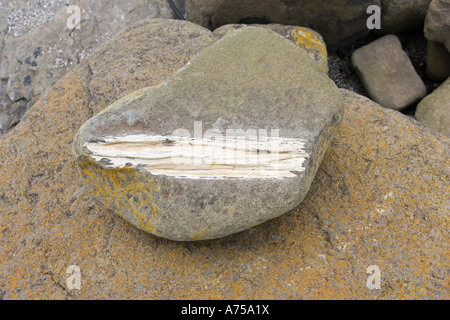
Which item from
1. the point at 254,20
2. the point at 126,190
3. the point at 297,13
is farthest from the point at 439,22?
the point at 126,190

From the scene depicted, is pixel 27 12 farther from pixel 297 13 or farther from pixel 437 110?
pixel 437 110

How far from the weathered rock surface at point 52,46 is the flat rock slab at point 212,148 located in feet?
5.25

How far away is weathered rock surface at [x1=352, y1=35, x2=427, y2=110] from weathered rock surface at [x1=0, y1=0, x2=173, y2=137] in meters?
1.44

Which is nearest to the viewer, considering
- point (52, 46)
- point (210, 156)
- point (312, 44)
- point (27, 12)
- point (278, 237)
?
point (210, 156)

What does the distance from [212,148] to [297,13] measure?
1626 millimetres

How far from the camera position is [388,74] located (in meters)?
2.94

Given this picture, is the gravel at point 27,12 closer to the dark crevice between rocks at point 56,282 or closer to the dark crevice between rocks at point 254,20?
the dark crevice between rocks at point 254,20

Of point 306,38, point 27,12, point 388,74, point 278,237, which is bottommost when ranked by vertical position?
point 388,74

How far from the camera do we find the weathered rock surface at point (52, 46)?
3078mm

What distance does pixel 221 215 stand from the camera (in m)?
1.56

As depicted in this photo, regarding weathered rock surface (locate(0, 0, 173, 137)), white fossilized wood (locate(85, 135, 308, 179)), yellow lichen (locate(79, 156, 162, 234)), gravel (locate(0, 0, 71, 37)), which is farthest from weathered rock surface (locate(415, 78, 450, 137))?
gravel (locate(0, 0, 71, 37))

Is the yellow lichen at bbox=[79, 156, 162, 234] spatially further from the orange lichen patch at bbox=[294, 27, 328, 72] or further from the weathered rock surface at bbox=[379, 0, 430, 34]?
the weathered rock surface at bbox=[379, 0, 430, 34]

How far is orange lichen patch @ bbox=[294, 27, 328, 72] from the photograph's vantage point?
9.05 feet

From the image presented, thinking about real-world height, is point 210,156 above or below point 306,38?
above
